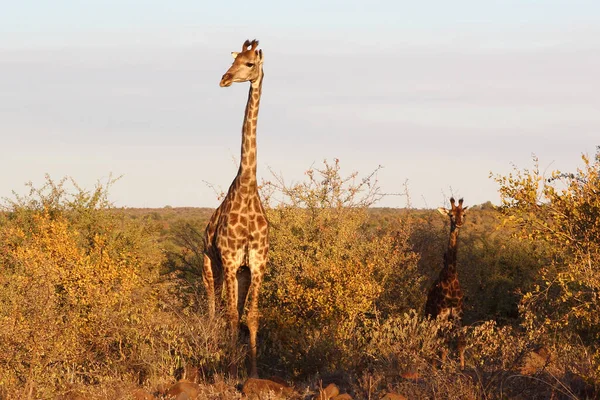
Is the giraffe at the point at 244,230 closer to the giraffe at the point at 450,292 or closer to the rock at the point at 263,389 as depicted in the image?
the rock at the point at 263,389

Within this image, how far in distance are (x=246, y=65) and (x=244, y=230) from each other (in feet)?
8.01

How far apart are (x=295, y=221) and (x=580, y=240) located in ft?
24.5

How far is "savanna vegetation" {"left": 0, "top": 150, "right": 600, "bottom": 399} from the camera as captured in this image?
9836mm

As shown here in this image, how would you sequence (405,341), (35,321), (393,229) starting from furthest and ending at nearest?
1. (393,229)
2. (405,341)
3. (35,321)

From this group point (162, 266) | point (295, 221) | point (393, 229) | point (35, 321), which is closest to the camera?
point (35, 321)

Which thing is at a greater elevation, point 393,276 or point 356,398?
point 393,276

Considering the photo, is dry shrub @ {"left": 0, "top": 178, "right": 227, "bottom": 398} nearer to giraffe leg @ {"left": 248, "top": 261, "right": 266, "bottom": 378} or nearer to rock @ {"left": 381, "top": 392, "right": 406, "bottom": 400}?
giraffe leg @ {"left": 248, "top": 261, "right": 266, "bottom": 378}

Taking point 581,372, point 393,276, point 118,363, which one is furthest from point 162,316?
point 581,372

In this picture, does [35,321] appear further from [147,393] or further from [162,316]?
[162,316]

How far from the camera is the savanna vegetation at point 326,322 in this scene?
9836 millimetres

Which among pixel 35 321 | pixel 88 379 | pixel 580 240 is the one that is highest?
pixel 580 240

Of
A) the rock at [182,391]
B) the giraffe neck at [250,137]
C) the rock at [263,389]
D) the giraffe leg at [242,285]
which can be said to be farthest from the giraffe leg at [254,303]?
the rock at [182,391]

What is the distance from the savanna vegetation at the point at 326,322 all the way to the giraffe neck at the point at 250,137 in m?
2.29

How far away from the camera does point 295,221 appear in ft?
54.4
